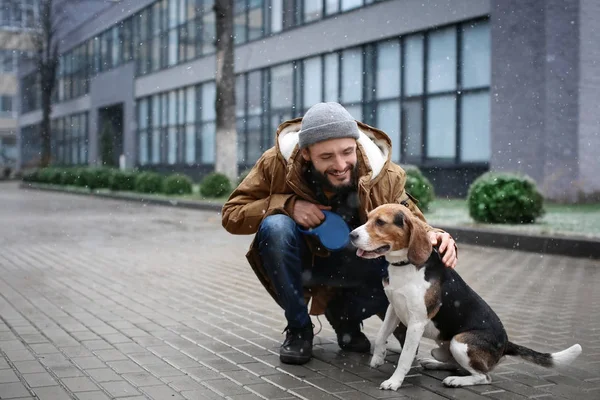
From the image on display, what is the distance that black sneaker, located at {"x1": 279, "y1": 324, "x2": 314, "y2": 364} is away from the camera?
509 cm

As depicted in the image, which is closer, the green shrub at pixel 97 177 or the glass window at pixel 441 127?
the glass window at pixel 441 127

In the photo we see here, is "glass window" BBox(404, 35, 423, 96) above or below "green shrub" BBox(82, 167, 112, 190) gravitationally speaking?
above

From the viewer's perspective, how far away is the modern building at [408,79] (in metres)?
20.2

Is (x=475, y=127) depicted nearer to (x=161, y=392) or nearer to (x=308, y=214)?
(x=308, y=214)

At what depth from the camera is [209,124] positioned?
39.8 metres

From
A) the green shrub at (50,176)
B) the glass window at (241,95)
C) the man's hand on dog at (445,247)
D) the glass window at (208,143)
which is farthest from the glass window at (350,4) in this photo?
the man's hand on dog at (445,247)

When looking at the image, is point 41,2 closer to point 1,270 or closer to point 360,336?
point 1,270

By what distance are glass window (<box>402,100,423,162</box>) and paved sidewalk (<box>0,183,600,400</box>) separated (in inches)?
529

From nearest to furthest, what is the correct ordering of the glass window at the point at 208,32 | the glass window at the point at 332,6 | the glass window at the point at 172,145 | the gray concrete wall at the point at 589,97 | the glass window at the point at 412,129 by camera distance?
the gray concrete wall at the point at 589,97
the glass window at the point at 412,129
the glass window at the point at 332,6
the glass window at the point at 208,32
the glass window at the point at 172,145

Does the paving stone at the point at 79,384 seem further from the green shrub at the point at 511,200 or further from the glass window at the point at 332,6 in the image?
the glass window at the point at 332,6

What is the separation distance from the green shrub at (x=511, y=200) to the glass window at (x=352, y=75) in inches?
570

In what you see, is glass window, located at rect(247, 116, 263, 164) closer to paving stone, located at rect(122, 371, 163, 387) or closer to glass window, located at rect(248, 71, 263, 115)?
glass window, located at rect(248, 71, 263, 115)

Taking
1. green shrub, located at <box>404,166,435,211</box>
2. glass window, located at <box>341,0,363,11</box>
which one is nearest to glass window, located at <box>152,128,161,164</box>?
glass window, located at <box>341,0,363,11</box>

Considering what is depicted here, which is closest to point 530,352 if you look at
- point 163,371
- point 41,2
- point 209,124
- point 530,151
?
point 163,371
